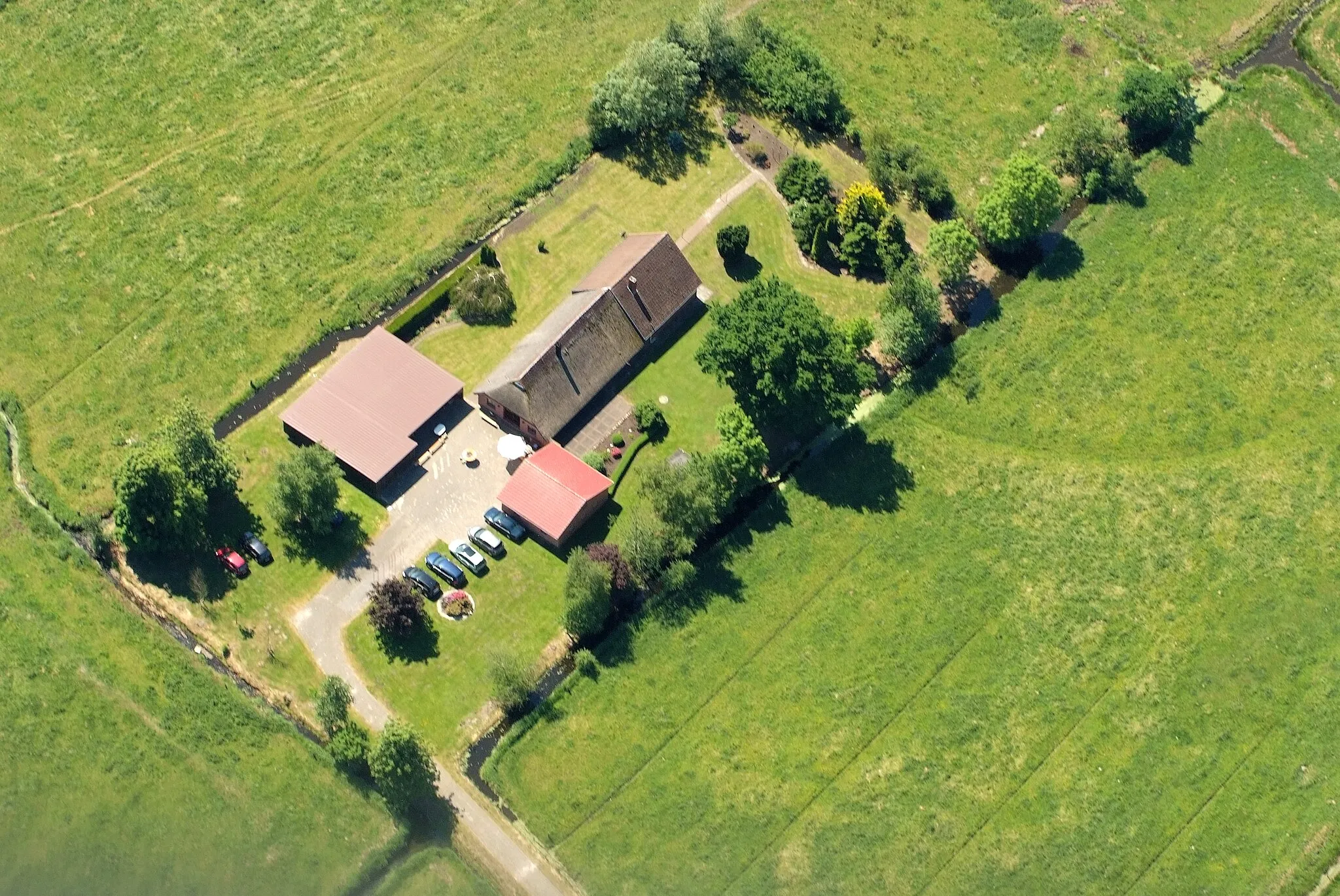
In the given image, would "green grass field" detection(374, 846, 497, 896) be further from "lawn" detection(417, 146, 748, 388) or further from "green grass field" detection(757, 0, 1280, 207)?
"green grass field" detection(757, 0, 1280, 207)

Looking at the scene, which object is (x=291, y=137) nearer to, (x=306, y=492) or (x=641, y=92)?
(x=641, y=92)

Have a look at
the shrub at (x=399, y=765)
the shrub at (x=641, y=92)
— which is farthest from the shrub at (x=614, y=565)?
the shrub at (x=641, y=92)

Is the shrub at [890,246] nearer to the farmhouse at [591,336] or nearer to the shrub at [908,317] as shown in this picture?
the shrub at [908,317]

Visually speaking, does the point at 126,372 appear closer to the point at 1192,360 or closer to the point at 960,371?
the point at 960,371

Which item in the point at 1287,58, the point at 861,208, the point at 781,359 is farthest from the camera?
the point at 1287,58

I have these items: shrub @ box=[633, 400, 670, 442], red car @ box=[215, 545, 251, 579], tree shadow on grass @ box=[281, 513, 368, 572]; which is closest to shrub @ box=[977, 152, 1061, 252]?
shrub @ box=[633, 400, 670, 442]

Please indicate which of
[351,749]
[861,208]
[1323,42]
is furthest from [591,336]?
[1323,42]
